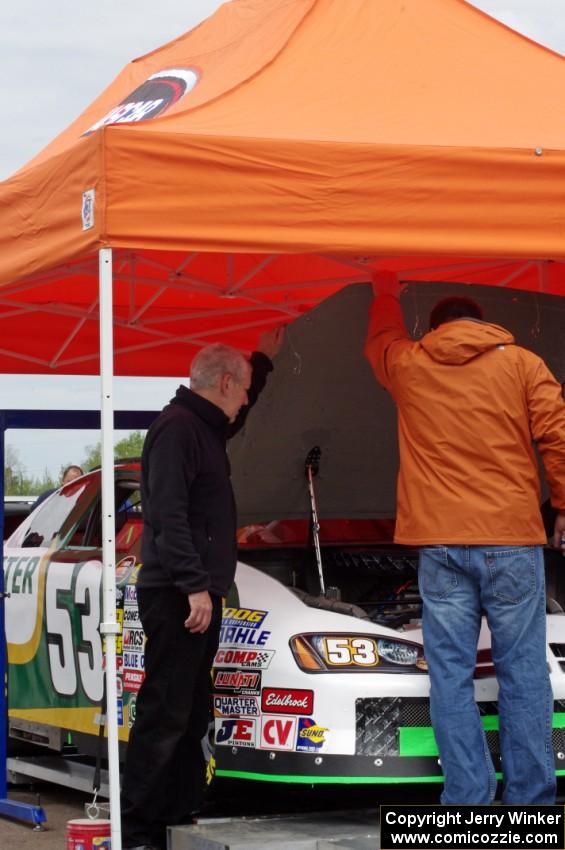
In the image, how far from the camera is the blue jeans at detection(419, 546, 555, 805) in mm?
5359

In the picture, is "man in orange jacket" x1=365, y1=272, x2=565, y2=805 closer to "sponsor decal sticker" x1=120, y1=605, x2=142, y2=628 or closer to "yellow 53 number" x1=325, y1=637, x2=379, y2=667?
"yellow 53 number" x1=325, y1=637, x2=379, y2=667

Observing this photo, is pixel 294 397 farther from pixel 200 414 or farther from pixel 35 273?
pixel 35 273

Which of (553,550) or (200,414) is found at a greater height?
(200,414)

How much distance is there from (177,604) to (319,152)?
5.79 feet

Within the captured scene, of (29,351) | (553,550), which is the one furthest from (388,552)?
(29,351)

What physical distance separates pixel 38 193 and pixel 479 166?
1659mm

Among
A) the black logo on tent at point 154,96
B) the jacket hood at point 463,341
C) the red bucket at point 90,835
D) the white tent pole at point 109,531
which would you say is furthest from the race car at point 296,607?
the black logo on tent at point 154,96

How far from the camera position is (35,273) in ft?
18.6

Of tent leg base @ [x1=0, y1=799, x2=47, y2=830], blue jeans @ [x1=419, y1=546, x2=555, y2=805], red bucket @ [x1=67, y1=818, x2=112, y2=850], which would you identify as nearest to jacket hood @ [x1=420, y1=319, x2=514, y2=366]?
blue jeans @ [x1=419, y1=546, x2=555, y2=805]

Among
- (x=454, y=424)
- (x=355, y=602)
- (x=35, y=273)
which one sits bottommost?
(x=355, y=602)

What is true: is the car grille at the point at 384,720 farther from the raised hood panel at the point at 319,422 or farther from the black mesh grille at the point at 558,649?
the raised hood panel at the point at 319,422

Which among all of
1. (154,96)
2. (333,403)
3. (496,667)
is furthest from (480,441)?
(154,96)

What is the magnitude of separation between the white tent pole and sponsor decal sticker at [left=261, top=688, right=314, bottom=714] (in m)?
0.69

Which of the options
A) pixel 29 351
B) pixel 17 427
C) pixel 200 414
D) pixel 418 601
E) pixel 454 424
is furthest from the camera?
pixel 29 351
